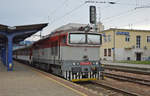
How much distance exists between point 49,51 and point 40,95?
719 centimetres

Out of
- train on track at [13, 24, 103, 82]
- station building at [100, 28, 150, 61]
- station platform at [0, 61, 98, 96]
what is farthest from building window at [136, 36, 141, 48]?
station platform at [0, 61, 98, 96]

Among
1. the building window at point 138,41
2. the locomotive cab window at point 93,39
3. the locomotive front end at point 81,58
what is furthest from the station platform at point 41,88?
the building window at point 138,41

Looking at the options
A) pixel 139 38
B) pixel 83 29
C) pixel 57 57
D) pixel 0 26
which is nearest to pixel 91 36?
pixel 83 29

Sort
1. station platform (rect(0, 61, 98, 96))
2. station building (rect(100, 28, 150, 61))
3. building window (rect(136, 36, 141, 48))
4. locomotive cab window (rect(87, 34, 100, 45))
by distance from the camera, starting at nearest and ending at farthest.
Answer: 1. station platform (rect(0, 61, 98, 96))
2. locomotive cab window (rect(87, 34, 100, 45))
3. station building (rect(100, 28, 150, 61))
4. building window (rect(136, 36, 141, 48))

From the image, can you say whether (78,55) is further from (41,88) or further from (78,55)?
(41,88)

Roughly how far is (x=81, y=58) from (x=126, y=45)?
36.8m

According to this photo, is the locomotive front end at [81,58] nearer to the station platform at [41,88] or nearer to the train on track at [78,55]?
the train on track at [78,55]

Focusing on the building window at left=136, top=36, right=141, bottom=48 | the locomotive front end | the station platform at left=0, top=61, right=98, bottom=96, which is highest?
the building window at left=136, top=36, right=141, bottom=48


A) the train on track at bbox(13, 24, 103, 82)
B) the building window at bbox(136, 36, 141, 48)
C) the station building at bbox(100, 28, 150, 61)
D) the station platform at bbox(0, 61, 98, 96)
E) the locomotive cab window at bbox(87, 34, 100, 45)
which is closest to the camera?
the station platform at bbox(0, 61, 98, 96)

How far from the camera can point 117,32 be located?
44.9m

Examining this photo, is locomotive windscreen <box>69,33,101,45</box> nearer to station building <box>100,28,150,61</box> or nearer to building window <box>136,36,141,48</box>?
station building <box>100,28,150,61</box>

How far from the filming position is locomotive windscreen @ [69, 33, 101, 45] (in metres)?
11.2

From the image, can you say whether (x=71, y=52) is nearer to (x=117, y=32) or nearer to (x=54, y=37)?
(x=54, y=37)

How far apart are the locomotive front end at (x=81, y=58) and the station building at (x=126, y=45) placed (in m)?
32.6
